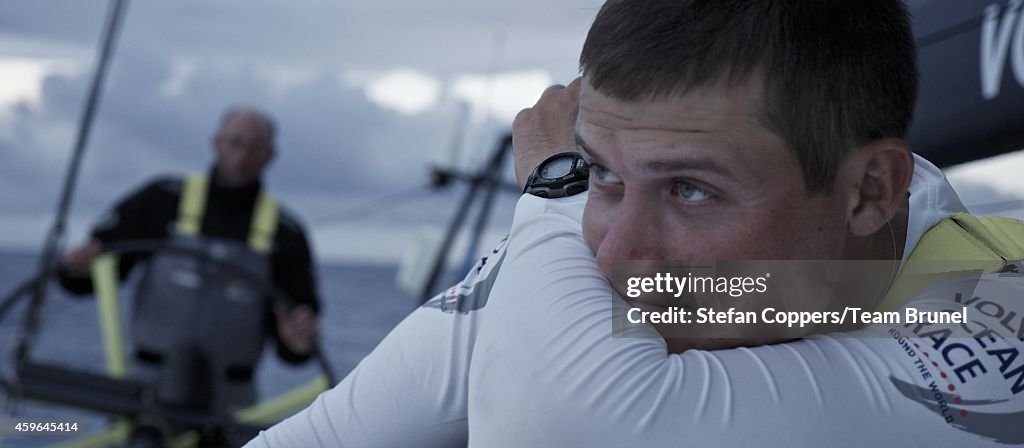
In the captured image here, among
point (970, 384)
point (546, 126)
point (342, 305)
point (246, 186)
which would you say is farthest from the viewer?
point (342, 305)

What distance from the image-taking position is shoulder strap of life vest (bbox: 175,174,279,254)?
4.73 metres

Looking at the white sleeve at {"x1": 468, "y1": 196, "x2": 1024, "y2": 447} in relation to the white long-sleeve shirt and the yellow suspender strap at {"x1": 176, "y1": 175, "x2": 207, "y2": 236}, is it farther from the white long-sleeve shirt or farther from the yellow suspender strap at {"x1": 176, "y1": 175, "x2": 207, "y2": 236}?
the yellow suspender strap at {"x1": 176, "y1": 175, "x2": 207, "y2": 236}

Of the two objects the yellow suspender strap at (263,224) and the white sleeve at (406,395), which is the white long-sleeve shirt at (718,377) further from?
the yellow suspender strap at (263,224)

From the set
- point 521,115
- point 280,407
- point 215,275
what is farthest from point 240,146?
point 521,115

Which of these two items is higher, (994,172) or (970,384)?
(994,172)

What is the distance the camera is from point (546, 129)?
3.64ft

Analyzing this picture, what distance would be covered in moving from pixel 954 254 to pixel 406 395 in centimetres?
52

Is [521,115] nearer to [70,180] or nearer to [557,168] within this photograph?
[557,168]

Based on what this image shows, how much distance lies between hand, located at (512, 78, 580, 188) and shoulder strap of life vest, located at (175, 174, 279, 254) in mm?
3766

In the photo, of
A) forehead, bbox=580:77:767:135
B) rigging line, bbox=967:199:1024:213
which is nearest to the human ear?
forehead, bbox=580:77:767:135

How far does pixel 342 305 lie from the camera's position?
165 ft

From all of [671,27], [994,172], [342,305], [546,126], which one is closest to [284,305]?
[994,172]

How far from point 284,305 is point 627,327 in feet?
12.5

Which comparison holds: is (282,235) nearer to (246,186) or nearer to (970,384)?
(246,186)
